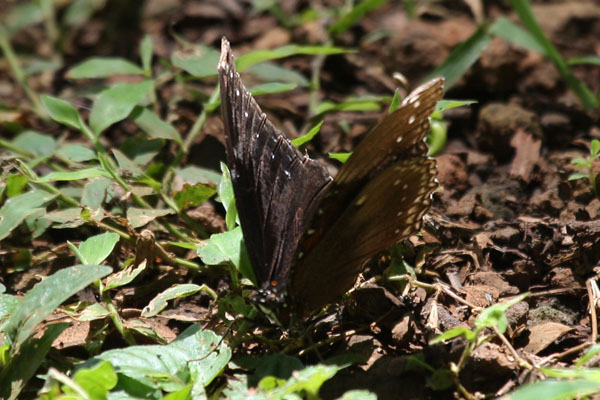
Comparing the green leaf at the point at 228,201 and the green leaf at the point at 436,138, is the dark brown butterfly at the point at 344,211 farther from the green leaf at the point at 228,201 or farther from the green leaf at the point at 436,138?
the green leaf at the point at 436,138

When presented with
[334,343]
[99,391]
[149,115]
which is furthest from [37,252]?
[334,343]

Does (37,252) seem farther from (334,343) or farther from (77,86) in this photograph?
(77,86)

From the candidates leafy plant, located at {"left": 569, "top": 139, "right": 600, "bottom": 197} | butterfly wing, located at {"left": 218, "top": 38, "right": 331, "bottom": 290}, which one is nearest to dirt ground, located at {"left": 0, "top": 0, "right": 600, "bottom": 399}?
leafy plant, located at {"left": 569, "top": 139, "right": 600, "bottom": 197}

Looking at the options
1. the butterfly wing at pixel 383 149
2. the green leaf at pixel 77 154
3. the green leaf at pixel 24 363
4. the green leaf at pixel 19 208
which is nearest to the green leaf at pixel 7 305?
the green leaf at pixel 24 363

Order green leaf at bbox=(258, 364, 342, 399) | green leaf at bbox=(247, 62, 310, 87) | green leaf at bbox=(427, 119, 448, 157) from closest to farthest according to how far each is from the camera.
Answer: green leaf at bbox=(258, 364, 342, 399) → green leaf at bbox=(427, 119, 448, 157) → green leaf at bbox=(247, 62, 310, 87)

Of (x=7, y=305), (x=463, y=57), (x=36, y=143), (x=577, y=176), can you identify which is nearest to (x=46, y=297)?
(x=7, y=305)

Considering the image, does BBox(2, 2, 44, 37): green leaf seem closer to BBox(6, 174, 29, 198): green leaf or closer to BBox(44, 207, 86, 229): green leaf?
BBox(6, 174, 29, 198): green leaf

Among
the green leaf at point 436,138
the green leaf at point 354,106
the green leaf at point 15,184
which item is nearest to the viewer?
the green leaf at point 15,184
